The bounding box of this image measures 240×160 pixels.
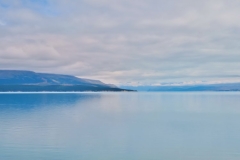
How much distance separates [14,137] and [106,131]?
7759 mm

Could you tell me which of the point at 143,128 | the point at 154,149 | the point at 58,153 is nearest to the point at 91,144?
the point at 58,153

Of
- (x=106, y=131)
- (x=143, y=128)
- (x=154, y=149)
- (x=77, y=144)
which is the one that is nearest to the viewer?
(x=154, y=149)

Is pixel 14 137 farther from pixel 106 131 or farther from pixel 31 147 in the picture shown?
pixel 106 131

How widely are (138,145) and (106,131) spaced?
6338mm

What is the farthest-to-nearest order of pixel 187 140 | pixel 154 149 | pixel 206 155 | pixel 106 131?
1. pixel 106 131
2. pixel 187 140
3. pixel 154 149
4. pixel 206 155

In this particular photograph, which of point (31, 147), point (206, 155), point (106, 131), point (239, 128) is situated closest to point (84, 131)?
point (106, 131)

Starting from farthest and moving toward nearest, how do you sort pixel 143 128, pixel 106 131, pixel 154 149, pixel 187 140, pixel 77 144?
1. pixel 143 128
2. pixel 106 131
3. pixel 187 140
4. pixel 77 144
5. pixel 154 149

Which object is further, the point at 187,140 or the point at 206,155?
the point at 187,140

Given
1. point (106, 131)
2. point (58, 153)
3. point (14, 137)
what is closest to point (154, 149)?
point (58, 153)

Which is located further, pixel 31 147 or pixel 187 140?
pixel 187 140

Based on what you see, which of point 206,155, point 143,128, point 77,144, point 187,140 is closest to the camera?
point 206,155

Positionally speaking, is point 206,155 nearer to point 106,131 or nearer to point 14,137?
point 106,131

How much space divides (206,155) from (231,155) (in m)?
1.56

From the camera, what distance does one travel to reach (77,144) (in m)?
20.1
